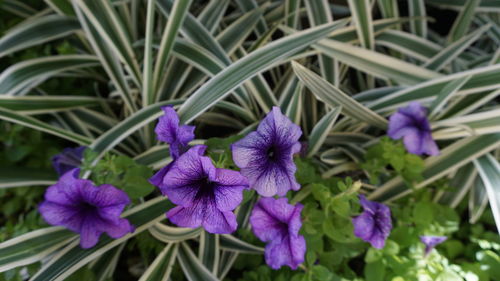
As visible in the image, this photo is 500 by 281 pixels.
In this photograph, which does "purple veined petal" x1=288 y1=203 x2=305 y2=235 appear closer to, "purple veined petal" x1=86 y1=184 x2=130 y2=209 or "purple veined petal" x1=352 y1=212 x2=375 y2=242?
"purple veined petal" x1=352 y1=212 x2=375 y2=242

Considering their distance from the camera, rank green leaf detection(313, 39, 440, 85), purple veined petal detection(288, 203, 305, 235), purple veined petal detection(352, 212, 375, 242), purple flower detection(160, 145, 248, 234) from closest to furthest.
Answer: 1. purple flower detection(160, 145, 248, 234)
2. purple veined petal detection(288, 203, 305, 235)
3. purple veined petal detection(352, 212, 375, 242)
4. green leaf detection(313, 39, 440, 85)

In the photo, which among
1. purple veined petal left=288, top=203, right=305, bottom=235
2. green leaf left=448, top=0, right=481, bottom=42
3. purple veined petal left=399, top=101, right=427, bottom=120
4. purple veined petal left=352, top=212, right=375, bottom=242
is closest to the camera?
purple veined petal left=288, top=203, right=305, bottom=235

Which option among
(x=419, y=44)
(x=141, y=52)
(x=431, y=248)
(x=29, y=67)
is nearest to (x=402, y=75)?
(x=419, y=44)

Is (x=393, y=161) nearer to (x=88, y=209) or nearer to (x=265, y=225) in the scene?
(x=265, y=225)

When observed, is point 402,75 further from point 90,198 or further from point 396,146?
point 90,198

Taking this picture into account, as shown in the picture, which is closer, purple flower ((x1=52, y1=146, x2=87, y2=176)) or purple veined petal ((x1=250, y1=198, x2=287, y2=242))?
purple veined petal ((x1=250, y1=198, x2=287, y2=242))

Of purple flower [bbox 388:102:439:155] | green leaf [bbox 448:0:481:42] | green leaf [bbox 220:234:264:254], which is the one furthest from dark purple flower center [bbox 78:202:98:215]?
green leaf [bbox 448:0:481:42]
